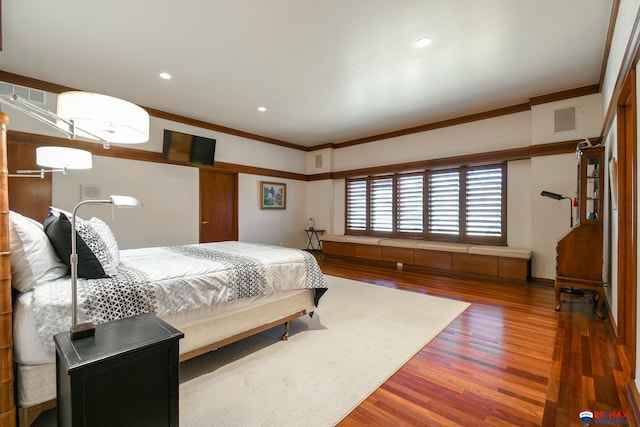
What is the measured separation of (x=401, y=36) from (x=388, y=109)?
2207 mm

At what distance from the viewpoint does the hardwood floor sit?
1.66 metres

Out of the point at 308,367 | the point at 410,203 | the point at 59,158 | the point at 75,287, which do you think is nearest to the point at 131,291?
the point at 75,287

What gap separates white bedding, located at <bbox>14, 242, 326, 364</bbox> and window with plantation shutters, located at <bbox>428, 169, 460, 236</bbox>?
3.86 metres

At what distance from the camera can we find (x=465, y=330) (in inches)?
112

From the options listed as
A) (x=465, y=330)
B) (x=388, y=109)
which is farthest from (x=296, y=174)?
(x=465, y=330)

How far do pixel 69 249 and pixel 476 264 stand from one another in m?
5.42

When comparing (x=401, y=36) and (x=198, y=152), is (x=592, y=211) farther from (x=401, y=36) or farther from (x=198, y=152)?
(x=198, y=152)

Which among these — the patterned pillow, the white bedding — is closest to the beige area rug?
the white bedding

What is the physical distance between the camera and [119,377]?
3.67 feet

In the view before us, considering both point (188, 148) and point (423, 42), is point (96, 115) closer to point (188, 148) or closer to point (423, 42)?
point (423, 42)

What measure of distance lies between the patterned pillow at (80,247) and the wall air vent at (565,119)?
5920 mm

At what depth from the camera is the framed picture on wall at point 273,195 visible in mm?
6979

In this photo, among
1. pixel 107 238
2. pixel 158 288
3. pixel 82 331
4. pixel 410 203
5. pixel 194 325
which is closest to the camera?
pixel 82 331

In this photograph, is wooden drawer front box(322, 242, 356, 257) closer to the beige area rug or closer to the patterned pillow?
the beige area rug
